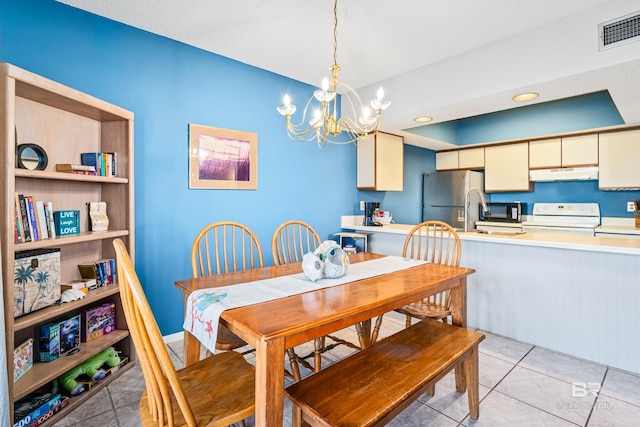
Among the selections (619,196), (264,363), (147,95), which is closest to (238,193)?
(147,95)

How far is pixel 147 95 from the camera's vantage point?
2.37 m

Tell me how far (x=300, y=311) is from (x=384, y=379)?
46cm

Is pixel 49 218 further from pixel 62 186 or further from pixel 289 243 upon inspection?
pixel 289 243

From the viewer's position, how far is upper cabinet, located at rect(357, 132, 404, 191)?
376cm

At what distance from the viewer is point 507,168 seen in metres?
4.46

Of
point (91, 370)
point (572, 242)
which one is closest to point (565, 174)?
point (572, 242)

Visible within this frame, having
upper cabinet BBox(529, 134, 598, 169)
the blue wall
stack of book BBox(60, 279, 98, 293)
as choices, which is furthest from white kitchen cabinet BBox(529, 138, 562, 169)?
stack of book BBox(60, 279, 98, 293)

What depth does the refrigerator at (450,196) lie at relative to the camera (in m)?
4.53

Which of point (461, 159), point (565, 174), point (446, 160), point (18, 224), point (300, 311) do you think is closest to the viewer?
point (300, 311)

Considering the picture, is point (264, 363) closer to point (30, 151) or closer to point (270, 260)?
point (30, 151)

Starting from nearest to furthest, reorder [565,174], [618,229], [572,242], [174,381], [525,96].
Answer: [174,381], [572,242], [525,96], [618,229], [565,174]

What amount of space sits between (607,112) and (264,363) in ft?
15.0

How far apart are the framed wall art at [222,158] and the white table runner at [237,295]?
1347mm

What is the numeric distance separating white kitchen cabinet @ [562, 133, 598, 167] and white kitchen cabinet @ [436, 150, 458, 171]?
4.66 feet
